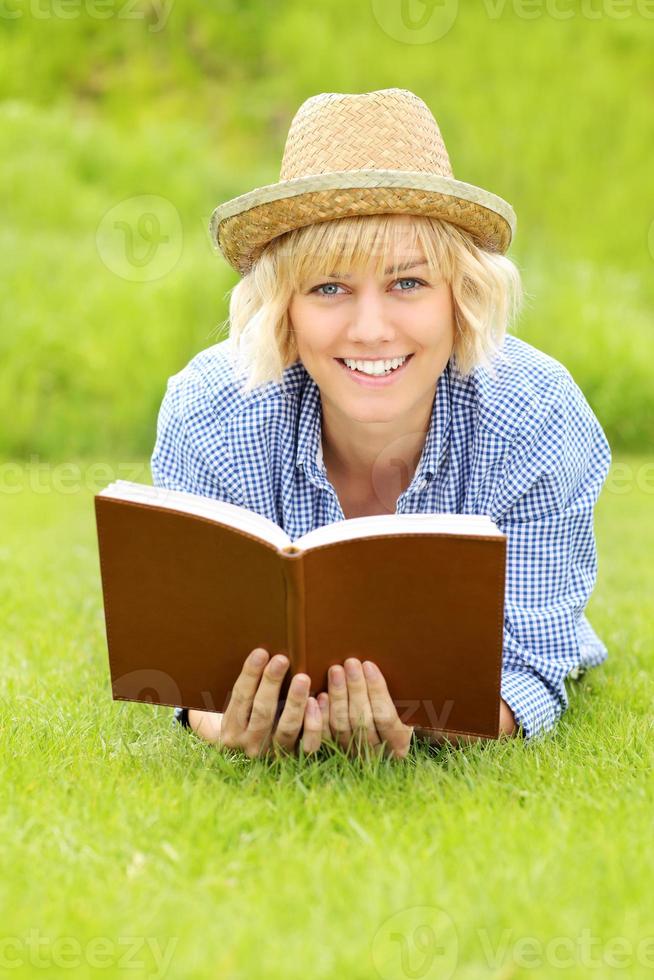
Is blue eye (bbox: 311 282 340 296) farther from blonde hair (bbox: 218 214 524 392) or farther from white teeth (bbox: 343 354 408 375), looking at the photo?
white teeth (bbox: 343 354 408 375)

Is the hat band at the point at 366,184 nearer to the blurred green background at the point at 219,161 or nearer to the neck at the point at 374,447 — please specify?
the neck at the point at 374,447

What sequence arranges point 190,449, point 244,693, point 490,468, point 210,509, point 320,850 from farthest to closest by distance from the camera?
point 190,449
point 490,468
point 244,693
point 210,509
point 320,850

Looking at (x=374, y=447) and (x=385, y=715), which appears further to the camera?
(x=374, y=447)

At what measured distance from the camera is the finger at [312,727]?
2.39 meters

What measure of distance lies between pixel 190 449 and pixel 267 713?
833 millimetres

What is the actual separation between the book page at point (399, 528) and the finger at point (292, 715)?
1.00 feet

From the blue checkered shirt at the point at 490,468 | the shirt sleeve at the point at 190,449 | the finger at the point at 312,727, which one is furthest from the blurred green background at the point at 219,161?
the finger at the point at 312,727

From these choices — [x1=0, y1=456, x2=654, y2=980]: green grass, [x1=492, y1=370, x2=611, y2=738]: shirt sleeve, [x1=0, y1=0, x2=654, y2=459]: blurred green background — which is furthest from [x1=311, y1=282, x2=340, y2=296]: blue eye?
[x1=0, y1=0, x2=654, y2=459]: blurred green background

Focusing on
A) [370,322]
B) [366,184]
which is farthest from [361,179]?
[370,322]

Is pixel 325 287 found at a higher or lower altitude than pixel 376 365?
higher

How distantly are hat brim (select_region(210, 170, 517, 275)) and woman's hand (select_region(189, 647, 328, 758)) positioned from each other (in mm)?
991

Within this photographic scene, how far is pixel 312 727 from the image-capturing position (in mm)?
2416

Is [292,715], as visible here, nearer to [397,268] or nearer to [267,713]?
[267,713]

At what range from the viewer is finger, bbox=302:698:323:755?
94.0 inches
